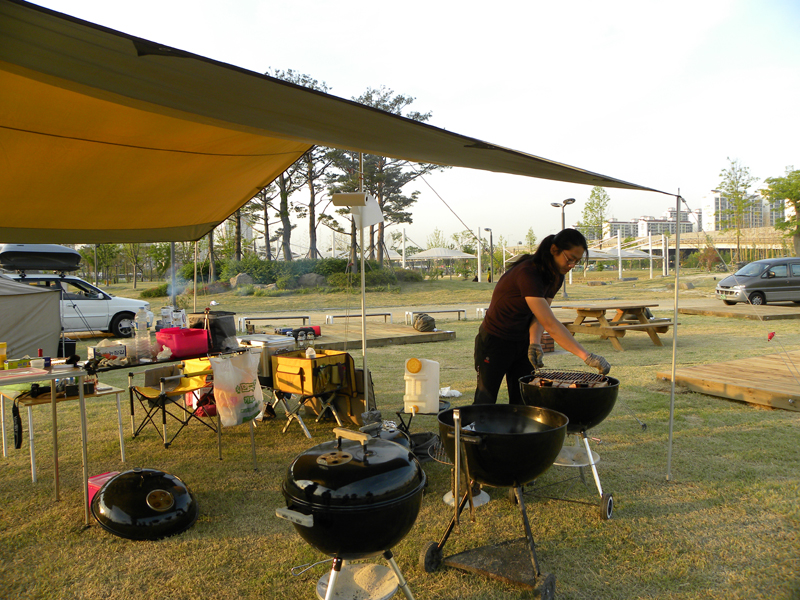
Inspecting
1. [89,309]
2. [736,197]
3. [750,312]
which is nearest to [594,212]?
[736,197]

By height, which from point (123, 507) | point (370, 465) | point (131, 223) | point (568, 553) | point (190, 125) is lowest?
point (568, 553)

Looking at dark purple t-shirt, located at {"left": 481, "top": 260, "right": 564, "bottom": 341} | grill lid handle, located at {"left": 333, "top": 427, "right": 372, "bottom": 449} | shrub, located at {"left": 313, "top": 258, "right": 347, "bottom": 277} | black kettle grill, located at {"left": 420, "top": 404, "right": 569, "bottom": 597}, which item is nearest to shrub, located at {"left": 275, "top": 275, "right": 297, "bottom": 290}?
shrub, located at {"left": 313, "top": 258, "right": 347, "bottom": 277}

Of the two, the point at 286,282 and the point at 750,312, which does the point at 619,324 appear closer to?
the point at 750,312

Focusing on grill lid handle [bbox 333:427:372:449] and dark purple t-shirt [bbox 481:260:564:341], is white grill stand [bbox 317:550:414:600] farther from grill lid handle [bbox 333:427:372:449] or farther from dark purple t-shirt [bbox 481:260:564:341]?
dark purple t-shirt [bbox 481:260:564:341]

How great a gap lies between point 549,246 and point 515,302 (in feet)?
1.30

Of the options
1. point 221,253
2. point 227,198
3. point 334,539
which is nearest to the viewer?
point 334,539

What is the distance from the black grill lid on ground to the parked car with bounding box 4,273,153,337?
9.21 m

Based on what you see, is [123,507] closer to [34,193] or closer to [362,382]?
[362,382]

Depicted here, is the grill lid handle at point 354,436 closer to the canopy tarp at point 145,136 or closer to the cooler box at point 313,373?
the canopy tarp at point 145,136

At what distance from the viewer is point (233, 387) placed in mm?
3457

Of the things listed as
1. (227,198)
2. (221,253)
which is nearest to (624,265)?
(221,253)

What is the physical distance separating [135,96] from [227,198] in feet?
10.2

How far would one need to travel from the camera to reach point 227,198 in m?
5.12

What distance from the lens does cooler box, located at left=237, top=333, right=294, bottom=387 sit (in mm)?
4612
